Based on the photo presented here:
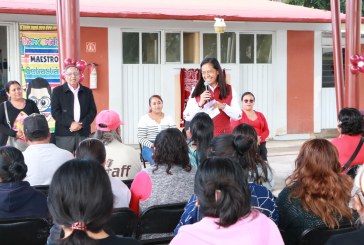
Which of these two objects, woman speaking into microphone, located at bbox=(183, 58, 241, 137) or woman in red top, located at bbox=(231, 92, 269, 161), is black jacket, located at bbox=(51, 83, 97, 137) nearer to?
woman speaking into microphone, located at bbox=(183, 58, 241, 137)

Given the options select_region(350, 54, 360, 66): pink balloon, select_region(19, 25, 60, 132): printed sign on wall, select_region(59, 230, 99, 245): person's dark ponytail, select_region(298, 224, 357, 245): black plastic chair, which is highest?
select_region(19, 25, 60, 132): printed sign on wall

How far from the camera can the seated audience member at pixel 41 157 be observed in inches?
164

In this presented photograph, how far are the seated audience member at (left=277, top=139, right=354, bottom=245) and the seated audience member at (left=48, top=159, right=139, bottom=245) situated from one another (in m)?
1.46

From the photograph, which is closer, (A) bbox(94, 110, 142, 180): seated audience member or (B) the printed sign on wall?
(A) bbox(94, 110, 142, 180): seated audience member

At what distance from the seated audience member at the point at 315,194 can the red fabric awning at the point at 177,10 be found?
282 inches

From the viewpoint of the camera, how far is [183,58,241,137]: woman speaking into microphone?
516 centimetres

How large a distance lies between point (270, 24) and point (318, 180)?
347 inches

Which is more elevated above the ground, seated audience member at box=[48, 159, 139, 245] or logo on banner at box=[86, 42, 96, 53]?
logo on banner at box=[86, 42, 96, 53]

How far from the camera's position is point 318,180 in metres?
3.15

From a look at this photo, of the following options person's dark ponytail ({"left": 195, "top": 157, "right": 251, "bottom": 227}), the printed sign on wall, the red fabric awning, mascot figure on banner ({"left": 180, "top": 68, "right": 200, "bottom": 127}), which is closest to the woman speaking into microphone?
person's dark ponytail ({"left": 195, "top": 157, "right": 251, "bottom": 227})

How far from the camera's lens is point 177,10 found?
10.6 meters

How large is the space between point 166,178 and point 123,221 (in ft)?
1.57

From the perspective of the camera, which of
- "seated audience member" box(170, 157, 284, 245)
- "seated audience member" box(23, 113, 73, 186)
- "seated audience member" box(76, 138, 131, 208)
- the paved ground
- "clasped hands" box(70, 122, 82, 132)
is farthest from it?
the paved ground

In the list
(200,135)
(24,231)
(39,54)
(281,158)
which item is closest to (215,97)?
(200,135)
